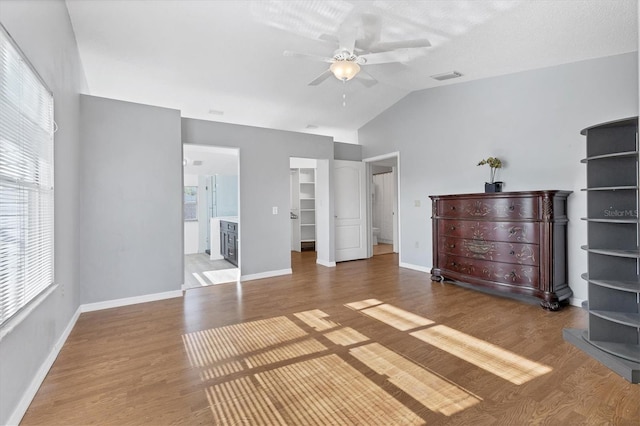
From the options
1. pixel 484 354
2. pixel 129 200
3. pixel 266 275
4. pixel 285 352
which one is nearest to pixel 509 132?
pixel 484 354

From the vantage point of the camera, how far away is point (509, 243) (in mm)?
3799

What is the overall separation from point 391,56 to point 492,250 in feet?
9.03

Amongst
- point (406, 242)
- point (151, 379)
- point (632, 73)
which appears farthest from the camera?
point (406, 242)

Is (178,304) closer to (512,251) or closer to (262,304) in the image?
(262,304)

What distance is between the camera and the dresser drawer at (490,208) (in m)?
3.62

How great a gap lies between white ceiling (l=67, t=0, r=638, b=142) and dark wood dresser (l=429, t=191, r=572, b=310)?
5.52 ft

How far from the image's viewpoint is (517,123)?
164 inches

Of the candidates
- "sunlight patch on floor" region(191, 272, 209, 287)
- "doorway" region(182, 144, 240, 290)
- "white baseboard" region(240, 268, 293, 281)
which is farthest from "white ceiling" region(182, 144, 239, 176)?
"white baseboard" region(240, 268, 293, 281)

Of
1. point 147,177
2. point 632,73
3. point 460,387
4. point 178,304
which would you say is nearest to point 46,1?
point 147,177

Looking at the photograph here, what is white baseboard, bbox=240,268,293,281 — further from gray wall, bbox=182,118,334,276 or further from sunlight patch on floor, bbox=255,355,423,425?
sunlight patch on floor, bbox=255,355,423,425

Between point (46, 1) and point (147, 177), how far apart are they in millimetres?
1994

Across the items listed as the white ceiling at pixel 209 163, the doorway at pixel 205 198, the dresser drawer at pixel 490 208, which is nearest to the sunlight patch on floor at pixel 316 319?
the dresser drawer at pixel 490 208

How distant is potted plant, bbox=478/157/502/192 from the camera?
4.20 metres

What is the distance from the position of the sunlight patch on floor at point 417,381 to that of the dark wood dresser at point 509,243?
2.19 metres
